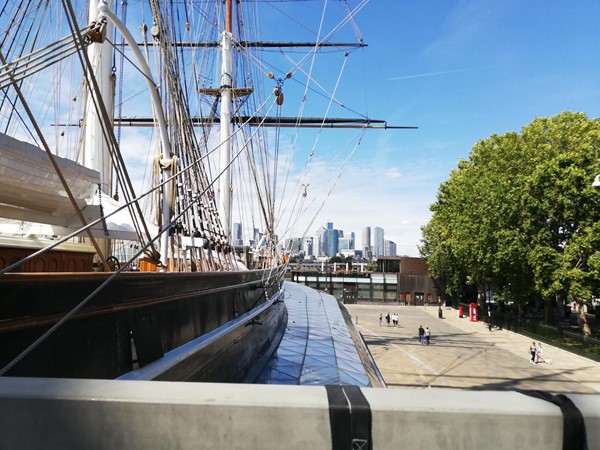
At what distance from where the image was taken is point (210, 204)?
7.99 metres

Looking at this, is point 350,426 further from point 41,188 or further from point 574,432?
point 41,188

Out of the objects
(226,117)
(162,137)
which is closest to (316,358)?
(162,137)

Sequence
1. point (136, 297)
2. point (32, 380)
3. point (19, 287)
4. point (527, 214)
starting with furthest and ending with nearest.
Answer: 1. point (527, 214)
2. point (136, 297)
3. point (19, 287)
4. point (32, 380)

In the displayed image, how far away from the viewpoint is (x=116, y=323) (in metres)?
2.88

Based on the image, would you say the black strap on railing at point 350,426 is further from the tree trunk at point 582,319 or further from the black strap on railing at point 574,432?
the tree trunk at point 582,319

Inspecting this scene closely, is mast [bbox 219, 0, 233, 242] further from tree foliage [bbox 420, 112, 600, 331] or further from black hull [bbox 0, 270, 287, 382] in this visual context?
tree foliage [bbox 420, 112, 600, 331]

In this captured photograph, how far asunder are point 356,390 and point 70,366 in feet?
6.26

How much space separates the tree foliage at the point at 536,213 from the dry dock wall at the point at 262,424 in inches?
824

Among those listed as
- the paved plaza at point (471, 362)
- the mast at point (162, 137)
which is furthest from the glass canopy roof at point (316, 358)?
the paved plaza at point (471, 362)

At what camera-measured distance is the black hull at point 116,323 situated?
2.13 metres

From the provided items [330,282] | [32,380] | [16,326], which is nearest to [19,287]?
[16,326]

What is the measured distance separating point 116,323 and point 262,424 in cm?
201

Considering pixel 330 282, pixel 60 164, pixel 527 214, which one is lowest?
pixel 330 282

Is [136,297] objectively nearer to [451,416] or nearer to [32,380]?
[32,380]
